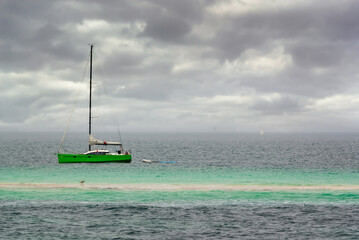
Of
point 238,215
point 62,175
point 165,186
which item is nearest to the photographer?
point 238,215

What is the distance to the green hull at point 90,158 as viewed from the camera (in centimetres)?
7644

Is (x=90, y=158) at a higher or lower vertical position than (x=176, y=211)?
higher

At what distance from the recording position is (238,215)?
33000 millimetres

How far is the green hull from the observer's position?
76438 millimetres

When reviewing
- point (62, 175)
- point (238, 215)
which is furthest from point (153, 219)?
point (62, 175)

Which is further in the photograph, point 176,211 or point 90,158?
point 90,158

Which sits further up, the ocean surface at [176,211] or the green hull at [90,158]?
the green hull at [90,158]

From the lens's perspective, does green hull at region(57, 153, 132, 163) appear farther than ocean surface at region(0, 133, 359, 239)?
Yes

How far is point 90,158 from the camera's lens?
7675cm

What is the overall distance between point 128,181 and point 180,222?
81.3ft

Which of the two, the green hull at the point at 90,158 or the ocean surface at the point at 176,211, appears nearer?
the ocean surface at the point at 176,211

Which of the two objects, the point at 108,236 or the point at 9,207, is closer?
the point at 108,236

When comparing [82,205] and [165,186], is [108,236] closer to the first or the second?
[82,205]

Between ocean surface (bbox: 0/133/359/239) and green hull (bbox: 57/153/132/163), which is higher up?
green hull (bbox: 57/153/132/163)
